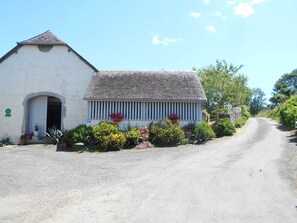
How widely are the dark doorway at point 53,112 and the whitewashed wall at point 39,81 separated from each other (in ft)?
4.40

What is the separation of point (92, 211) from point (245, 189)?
158 inches

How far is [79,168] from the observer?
10727 mm

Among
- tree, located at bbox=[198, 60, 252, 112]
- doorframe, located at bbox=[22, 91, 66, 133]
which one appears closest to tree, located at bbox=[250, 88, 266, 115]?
tree, located at bbox=[198, 60, 252, 112]

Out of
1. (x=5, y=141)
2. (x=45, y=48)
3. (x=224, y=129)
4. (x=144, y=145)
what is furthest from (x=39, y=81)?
(x=224, y=129)

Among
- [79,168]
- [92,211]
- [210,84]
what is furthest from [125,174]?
[210,84]

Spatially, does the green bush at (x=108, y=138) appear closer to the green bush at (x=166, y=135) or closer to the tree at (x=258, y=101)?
the green bush at (x=166, y=135)

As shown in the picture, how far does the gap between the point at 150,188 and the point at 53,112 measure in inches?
619

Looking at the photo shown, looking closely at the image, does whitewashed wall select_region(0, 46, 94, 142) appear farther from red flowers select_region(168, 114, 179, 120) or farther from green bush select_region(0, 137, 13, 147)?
red flowers select_region(168, 114, 179, 120)

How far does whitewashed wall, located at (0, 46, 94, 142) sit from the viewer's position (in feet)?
64.9

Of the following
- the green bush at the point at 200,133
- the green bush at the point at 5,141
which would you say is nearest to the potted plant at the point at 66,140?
the green bush at the point at 5,141

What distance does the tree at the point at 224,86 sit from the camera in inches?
1186

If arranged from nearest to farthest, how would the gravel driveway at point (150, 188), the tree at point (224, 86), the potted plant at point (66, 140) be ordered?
the gravel driveway at point (150, 188) < the potted plant at point (66, 140) < the tree at point (224, 86)

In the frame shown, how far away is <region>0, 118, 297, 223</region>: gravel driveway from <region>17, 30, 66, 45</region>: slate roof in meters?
9.06

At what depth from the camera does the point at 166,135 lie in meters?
16.3
